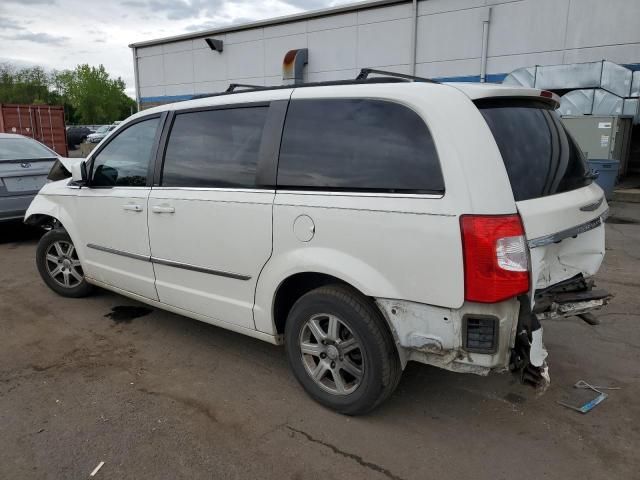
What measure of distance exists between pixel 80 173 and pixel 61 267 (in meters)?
1.17

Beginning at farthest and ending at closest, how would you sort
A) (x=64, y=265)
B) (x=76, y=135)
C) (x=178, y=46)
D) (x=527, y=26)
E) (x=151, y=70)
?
(x=76, y=135), (x=151, y=70), (x=178, y=46), (x=527, y=26), (x=64, y=265)

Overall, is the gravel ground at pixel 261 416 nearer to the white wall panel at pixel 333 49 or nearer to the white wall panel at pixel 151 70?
the white wall panel at pixel 333 49

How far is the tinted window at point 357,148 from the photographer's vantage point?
2.56m

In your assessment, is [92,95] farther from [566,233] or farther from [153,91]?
[566,233]

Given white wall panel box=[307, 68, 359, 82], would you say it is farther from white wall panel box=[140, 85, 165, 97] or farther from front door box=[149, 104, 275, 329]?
front door box=[149, 104, 275, 329]

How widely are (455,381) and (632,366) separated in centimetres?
130

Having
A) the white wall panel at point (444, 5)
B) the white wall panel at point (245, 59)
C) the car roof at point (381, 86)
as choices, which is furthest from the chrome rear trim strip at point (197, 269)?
the white wall panel at point (245, 59)

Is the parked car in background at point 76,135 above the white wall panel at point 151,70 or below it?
below

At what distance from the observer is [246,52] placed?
67.3ft

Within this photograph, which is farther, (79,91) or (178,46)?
(79,91)

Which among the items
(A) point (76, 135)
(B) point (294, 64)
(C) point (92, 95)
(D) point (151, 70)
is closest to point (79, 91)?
(C) point (92, 95)

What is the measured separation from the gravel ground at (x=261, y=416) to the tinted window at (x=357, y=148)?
1389 millimetres

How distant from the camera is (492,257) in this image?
2.35 m

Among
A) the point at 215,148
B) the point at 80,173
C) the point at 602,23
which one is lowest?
the point at 80,173
